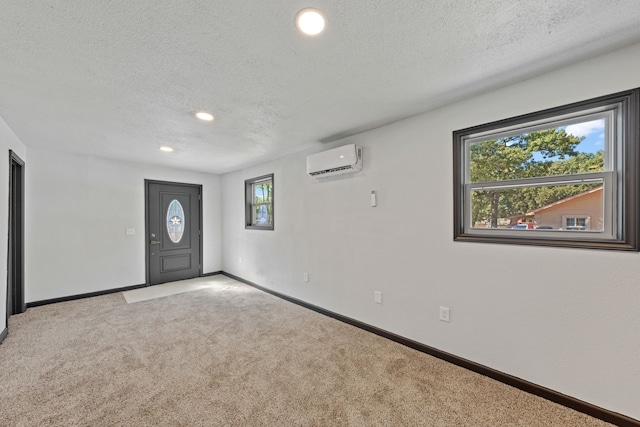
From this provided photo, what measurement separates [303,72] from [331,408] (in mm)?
2337

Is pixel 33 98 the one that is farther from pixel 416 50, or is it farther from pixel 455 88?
pixel 455 88

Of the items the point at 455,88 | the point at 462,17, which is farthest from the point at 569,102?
the point at 462,17

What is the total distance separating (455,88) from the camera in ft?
6.71

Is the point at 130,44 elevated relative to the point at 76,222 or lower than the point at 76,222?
elevated

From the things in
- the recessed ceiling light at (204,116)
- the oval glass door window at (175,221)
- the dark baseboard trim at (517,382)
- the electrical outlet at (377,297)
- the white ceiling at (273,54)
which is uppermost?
the white ceiling at (273,54)

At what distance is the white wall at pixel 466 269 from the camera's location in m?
1.62

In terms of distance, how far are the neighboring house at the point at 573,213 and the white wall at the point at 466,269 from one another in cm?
21

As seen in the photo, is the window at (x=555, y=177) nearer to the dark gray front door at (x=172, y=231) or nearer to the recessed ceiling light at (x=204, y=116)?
the recessed ceiling light at (x=204, y=116)

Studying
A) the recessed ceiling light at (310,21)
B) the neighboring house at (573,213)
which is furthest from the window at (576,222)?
the recessed ceiling light at (310,21)

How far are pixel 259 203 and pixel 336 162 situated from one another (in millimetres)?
2333

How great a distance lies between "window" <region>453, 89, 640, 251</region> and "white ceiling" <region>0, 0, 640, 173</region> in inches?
15.0

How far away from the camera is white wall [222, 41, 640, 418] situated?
1621 millimetres

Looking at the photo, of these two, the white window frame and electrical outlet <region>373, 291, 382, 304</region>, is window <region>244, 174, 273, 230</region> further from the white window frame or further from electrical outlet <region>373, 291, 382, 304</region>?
the white window frame

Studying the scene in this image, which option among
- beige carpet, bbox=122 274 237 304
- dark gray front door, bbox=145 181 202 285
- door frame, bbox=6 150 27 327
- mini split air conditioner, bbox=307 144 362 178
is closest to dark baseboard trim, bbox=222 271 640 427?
mini split air conditioner, bbox=307 144 362 178
